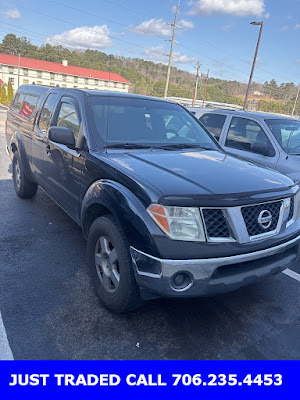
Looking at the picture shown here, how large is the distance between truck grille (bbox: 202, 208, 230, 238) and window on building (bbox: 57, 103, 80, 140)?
1.79 m

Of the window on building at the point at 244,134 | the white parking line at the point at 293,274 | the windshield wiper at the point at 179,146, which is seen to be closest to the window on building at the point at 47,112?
the windshield wiper at the point at 179,146

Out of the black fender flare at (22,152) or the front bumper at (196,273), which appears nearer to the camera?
the front bumper at (196,273)

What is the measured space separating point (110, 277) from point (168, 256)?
779 mm

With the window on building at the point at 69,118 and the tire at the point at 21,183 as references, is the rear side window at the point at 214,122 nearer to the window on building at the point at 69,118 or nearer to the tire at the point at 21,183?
the window on building at the point at 69,118

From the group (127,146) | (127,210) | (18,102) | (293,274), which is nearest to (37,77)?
(18,102)

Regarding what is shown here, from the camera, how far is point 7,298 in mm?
2826

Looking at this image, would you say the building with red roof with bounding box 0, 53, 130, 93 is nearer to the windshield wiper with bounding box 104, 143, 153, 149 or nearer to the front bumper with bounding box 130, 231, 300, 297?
the windshield wiper with bounding box 104, 143, 153, 149

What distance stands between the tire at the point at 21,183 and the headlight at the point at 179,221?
11.8ft

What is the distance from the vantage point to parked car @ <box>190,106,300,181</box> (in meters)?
4.98

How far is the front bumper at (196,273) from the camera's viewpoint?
2.11m

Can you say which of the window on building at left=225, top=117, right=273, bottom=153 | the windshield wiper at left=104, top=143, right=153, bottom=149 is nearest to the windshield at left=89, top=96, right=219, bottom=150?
the windshield wiper at left=104, top=143, right=153, bottom=149
